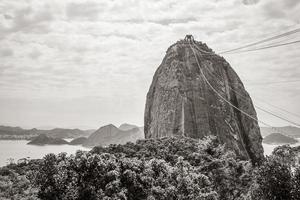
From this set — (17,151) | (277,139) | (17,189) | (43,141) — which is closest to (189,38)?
(17,151)

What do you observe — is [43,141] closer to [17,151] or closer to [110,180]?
[17,151]

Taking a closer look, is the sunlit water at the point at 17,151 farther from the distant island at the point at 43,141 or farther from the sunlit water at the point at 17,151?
the distant island at the point at 43,141

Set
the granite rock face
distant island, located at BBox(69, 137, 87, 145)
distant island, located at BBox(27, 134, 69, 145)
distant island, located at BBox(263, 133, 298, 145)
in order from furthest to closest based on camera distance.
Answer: distant island, located at BBox(69, 137, 87, 145) → distant island, located at BBox(263, 133, 298, 145) → distant island, located at BBox(27, 134, 69, 145) → the granite rock face

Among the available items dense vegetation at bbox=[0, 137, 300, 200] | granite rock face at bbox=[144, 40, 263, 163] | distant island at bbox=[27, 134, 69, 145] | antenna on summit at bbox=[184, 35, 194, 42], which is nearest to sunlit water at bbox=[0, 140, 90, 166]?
dense vegetation at bbox=[0, 137, 300, 200]

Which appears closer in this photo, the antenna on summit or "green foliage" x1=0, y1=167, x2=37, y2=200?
"green foliage" x1=0, y1=167, x2=37, y2=200

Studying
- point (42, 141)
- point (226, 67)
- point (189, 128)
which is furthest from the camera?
point (42, 141)

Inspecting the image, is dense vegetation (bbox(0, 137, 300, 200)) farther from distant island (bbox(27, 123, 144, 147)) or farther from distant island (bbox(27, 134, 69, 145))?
distant island (bbox(27, 123, 144, 147))

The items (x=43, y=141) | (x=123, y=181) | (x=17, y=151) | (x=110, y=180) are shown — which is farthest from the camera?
(x=43, y=141)

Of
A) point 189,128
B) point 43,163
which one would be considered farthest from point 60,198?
point 189,128

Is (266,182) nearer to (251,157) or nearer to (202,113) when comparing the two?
(202,113)
